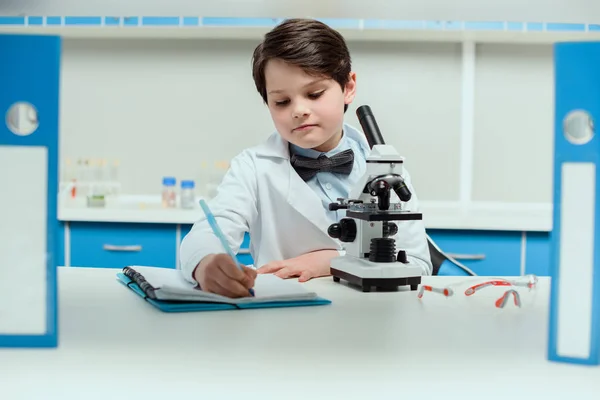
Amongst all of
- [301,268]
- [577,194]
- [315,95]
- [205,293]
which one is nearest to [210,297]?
[205,293]

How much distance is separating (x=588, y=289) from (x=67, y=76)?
3295 millimetres

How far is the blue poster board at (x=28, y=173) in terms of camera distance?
67 centimetres

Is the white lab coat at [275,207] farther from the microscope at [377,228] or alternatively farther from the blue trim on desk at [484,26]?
the blue trim on desk at [484,26]

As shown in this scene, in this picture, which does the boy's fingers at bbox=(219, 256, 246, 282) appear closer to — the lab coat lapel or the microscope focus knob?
the microscope focus knob

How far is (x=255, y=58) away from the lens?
1.70 meters

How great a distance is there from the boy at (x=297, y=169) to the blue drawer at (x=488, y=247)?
108cm

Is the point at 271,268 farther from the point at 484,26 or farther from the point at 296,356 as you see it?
the point at 484,26

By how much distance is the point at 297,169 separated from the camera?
1.83m

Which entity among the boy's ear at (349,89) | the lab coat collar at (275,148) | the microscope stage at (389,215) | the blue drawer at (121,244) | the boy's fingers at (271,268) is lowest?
the blue drawer at (121,244)

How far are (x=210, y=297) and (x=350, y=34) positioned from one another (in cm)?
243

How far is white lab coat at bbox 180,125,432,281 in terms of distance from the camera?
1715mm

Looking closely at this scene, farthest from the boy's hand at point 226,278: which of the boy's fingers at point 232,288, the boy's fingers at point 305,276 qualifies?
the boy's fingers at point 305,276

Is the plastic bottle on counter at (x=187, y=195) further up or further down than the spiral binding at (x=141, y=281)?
further up

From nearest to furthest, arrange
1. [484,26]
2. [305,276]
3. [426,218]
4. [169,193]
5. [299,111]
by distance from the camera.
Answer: [305,276] → [299,111] → [426,218] → [484,26] → [169,193]
